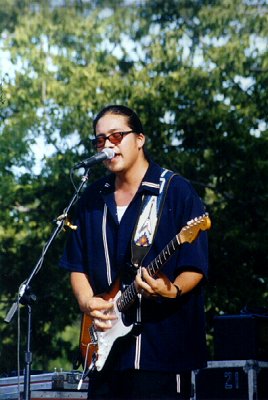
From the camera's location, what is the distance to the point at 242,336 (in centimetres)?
640

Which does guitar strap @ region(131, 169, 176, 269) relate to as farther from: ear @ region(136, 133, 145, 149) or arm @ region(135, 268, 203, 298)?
ear @ region(136, 133, 145, 149)

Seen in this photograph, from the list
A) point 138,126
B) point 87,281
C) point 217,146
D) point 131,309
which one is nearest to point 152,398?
point 131,309

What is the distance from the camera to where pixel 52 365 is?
1495 centimetres

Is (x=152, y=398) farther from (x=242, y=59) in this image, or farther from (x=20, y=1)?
(x=20, y=1)

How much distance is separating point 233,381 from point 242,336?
1.52 feet

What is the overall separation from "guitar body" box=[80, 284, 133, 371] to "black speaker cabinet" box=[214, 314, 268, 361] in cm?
259

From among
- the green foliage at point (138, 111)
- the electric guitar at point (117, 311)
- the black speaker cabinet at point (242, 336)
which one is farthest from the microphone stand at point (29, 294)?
the green foliage at point (138, 111)

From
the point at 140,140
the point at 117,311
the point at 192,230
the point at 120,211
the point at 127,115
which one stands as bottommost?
the point at 117,311

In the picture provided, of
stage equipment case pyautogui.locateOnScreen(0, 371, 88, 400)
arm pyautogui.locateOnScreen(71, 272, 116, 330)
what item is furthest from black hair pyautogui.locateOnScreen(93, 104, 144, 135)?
stage equipment case pyautogui.locateOnScreen(0, 371, 88, 400)

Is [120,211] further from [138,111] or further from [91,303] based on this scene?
[138,111]

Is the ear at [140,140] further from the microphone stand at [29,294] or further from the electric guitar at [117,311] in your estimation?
the electric guitar at [117,311]

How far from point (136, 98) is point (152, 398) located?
916 cm

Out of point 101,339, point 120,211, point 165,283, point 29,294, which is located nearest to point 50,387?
point 29,294

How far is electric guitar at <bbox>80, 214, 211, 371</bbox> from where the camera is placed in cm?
354
